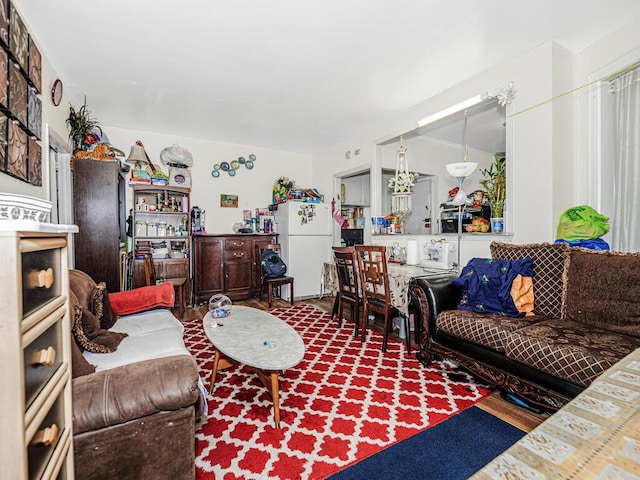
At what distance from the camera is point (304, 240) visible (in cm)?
519

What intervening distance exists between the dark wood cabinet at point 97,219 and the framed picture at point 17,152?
1.20m

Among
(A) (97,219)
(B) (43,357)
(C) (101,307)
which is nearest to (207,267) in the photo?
(A) (97,219)

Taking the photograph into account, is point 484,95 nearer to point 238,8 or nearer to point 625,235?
point 625,235

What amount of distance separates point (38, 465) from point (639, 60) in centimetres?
400

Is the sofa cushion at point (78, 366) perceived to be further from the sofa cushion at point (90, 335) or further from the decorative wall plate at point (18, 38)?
the decorative wall plate at point (18, 38)

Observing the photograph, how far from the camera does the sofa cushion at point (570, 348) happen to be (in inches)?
60.2

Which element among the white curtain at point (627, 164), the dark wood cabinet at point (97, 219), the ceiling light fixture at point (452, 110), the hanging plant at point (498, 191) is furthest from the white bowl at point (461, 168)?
the dark wood cabinet at point (97, 219)

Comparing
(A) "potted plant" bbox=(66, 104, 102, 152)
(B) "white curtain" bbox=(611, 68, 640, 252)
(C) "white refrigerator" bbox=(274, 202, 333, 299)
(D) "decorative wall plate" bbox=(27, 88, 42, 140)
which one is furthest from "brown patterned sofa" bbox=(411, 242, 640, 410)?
(A) "potted plant" bbox=(66, 104, 102, 152)

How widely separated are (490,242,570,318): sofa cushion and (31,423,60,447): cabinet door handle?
2827 mm

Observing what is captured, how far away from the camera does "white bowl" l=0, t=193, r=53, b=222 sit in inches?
31.8

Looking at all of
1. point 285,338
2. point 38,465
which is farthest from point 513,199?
point 38,465

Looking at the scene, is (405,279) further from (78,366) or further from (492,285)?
(78,366)

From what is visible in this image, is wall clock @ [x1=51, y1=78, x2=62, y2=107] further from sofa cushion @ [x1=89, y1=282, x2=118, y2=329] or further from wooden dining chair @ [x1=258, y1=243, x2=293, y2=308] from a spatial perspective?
wooden dining chair @ [x1=258, y1=243, x2=293, y2=308]

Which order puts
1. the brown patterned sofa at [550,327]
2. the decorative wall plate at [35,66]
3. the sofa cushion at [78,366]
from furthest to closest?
the decorative wall plate at [35,66]
the brown patterned sofa at [550,327]
the sofa cushion at [78,366]
